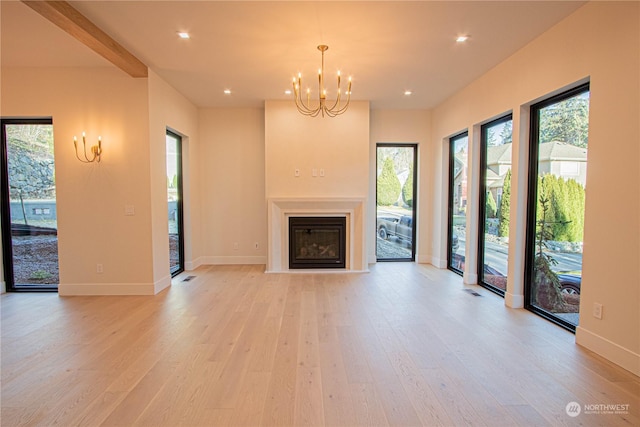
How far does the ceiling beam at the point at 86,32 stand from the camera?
2449mm

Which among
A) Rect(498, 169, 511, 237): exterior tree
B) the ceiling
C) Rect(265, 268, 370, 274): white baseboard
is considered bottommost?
Rect(265, 268, 370, 274): white baseboard

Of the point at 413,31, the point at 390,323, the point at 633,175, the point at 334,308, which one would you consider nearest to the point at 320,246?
the point at 334,308

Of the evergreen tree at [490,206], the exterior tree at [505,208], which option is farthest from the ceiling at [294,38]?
the evergreen tree at [490,206]

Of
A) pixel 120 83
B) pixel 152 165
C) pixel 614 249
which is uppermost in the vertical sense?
pixel 120 83

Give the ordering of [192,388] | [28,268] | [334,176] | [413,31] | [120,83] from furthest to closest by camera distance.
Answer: [334,176]
[28,268]
[120,83]
[413,31]
[192,388]

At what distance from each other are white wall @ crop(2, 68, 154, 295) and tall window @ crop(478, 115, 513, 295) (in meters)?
4.46

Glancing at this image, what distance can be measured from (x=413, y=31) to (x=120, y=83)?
11.4ft

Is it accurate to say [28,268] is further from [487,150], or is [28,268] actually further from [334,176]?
[487,150]

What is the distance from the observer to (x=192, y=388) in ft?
6.59

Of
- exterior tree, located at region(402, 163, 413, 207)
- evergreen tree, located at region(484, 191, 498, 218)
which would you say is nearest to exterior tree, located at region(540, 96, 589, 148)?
evergreen tree, located at region(484, 191, 498, 218)

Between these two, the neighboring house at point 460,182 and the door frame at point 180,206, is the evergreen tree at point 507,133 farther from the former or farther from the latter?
the door frame at point 180,206

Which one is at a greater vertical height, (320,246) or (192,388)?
(320,246)

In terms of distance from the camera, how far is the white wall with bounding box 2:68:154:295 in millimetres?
3826

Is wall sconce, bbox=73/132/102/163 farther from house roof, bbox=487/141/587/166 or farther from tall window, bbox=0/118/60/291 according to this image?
house roof, bbox=487/141/587/166
